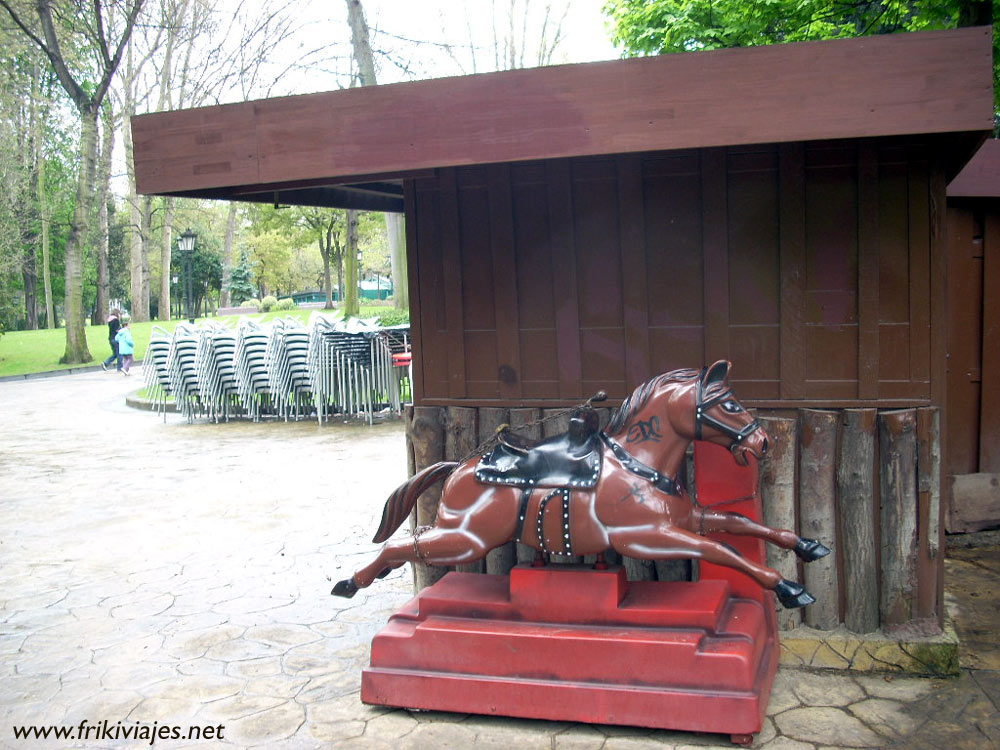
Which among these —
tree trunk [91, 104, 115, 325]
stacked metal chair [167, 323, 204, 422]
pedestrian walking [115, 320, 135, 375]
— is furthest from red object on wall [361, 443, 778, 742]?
tree trunk [91, 104, 115, 325]

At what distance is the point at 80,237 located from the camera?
27.3 m

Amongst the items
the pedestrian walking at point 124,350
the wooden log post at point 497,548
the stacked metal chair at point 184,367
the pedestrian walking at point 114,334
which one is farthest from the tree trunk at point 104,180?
the wooden log post at point 497,548

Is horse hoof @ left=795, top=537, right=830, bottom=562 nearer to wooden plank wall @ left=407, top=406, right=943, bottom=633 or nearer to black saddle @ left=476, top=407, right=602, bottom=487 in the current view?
wooden plank wall @ left=407, top=406, right=943, bottom=633

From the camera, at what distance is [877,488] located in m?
4.35

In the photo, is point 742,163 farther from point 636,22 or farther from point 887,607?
point 636,22

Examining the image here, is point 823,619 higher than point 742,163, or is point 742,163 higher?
point 742,163

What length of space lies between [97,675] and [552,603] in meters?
2.37

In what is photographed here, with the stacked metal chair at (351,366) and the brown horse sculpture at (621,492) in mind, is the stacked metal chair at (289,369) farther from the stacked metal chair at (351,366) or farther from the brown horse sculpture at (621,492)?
the brown horse sculpture at (621,492)

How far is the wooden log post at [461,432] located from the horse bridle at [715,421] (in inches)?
55.6

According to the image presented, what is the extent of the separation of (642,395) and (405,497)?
48.5 inches

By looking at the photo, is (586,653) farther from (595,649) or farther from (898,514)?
(898,514)

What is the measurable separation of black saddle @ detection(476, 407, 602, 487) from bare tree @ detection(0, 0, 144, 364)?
837 inches

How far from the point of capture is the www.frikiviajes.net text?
389 centimetres

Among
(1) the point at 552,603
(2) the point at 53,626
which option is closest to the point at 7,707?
(2) the point at 53,626
